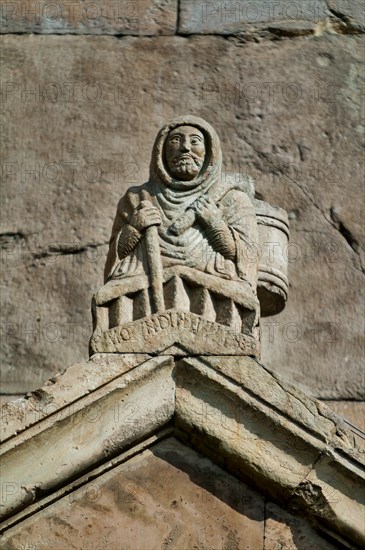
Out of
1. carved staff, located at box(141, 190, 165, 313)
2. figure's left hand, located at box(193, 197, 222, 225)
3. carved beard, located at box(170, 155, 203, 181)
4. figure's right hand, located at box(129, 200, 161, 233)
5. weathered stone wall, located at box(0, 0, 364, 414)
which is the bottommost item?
weathered stone wall, located at box(0, 0, 364, 414)

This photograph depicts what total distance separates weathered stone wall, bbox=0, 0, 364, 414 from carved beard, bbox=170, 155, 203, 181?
222 cm

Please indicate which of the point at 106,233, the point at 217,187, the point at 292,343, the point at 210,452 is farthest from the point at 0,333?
the point at 210,452

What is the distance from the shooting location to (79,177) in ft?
38.3

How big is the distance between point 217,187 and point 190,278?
0.65 m

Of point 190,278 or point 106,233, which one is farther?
point 106,233

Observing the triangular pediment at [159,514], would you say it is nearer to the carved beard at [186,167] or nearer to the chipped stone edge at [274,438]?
the chipped stone edge at [274,438]

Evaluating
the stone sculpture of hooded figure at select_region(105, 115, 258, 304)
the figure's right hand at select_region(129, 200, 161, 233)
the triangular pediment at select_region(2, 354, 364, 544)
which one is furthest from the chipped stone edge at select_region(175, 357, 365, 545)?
the figure's right hand at select_region(129, 200, 161, 233)

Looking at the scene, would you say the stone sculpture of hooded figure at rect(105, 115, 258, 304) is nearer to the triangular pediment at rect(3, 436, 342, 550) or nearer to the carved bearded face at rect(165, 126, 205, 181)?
the carved bearded face at rect(165, 126, 205, 181)

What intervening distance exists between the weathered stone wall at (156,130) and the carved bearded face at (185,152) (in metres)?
2.21

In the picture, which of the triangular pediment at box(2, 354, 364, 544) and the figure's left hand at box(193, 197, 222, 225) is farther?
the figure's left hand at box(193, 197, 222, 225)

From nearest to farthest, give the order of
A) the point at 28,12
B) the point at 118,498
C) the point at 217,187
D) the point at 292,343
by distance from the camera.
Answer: the point at 118,498
the point at 217,187
the point at 292,343
the point at 28,12

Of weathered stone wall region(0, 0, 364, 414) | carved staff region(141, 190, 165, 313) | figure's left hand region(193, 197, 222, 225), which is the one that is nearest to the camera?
carved staff region(141, 190, 165, 313)

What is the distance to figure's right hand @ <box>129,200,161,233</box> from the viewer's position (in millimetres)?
9047

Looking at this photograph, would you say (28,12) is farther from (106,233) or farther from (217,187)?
(217,187)
